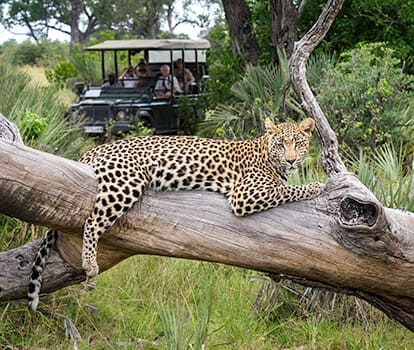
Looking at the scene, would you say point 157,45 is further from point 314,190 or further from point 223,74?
point 314,190

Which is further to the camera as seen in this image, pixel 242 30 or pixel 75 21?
pixel 75 21

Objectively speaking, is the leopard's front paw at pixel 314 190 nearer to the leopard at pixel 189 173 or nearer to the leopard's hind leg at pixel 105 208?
the leopard at pixel 189 173

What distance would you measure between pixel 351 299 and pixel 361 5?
9712mm

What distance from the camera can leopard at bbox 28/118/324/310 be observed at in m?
5.32

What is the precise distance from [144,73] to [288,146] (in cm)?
1260

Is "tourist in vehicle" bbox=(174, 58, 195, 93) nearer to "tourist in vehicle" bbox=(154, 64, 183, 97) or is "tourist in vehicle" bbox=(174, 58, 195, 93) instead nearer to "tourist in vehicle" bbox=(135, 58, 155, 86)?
"tourist in vehicle" bbox=(154, 64, 183, 97)

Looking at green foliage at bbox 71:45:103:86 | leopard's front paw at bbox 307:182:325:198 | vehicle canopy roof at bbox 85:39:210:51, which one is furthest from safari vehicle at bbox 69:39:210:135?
leopard's front paw at bbox 307:182:325:198

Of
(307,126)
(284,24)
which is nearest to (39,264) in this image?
(307,126)

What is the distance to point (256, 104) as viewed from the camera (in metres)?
12.5

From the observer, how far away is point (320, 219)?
549cm

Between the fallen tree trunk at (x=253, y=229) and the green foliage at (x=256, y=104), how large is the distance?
607cm

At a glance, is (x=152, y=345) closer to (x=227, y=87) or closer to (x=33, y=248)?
(x=33, y=248)

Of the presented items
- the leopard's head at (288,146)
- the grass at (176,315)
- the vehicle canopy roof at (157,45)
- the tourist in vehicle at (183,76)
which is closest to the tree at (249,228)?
the leopard's head at (288,146)

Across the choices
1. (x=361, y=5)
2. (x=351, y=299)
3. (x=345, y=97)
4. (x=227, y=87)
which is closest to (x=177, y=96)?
(x=227, y=87)
